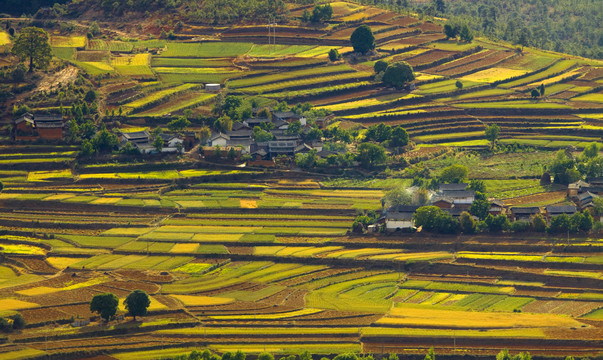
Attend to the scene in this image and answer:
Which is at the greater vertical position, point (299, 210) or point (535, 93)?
point (535, 93)

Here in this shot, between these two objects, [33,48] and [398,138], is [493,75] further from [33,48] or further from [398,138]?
[33,48]

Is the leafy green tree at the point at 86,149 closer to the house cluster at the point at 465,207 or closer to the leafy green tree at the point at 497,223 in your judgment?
the house cluster at the point at 465,207

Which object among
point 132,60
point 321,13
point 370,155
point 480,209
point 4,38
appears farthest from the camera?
point 321,13

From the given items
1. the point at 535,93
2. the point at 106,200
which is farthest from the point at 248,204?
the point at 535,93

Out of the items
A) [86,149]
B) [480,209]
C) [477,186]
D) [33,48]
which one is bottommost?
[480,209]

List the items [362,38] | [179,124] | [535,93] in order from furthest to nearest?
[362,38] < [535,93] < [179,124]

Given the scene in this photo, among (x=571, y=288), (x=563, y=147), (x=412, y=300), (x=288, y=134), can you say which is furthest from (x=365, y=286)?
(x=563, y=147)

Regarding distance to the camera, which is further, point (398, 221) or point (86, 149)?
point (86, 149)
